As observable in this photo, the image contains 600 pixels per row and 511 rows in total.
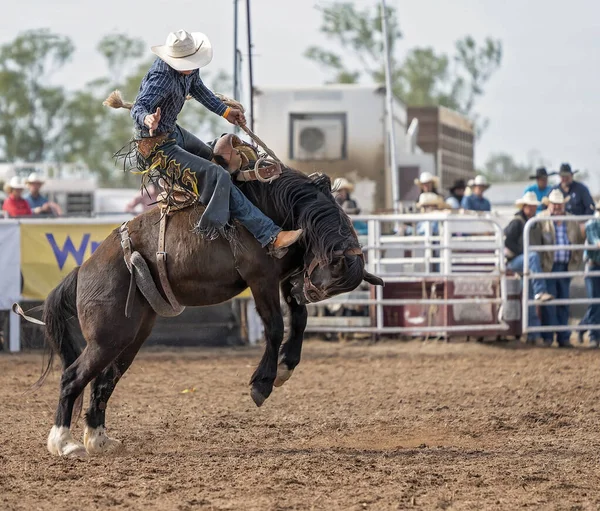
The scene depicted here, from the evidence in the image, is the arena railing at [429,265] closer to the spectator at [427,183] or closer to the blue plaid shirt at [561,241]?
the blue plaid shirt at [561,241]

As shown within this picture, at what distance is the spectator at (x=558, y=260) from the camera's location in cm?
1212

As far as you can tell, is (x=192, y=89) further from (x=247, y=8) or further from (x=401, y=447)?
(x=247, y=8)

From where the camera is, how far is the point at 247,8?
11.2 meters

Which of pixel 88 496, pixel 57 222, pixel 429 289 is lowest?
pixel 88 496

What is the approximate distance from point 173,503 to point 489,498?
146 centimetres

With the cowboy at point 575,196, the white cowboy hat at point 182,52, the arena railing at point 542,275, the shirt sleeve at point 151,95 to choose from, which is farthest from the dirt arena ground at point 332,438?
the cowboy at point 575,196

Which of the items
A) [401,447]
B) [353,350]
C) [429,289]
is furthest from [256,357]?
[401,447]

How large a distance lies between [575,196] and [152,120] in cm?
841

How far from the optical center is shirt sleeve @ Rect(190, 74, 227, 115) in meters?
6.36

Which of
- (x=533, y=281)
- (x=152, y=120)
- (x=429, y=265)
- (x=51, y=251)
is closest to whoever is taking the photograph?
(x=152, y=120)

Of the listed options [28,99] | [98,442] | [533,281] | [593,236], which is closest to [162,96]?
[98,442]

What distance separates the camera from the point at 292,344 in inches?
239

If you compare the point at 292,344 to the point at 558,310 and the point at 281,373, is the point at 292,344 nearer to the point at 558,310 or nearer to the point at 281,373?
the point at 281,373

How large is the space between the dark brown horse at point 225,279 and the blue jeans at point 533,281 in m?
6.13
